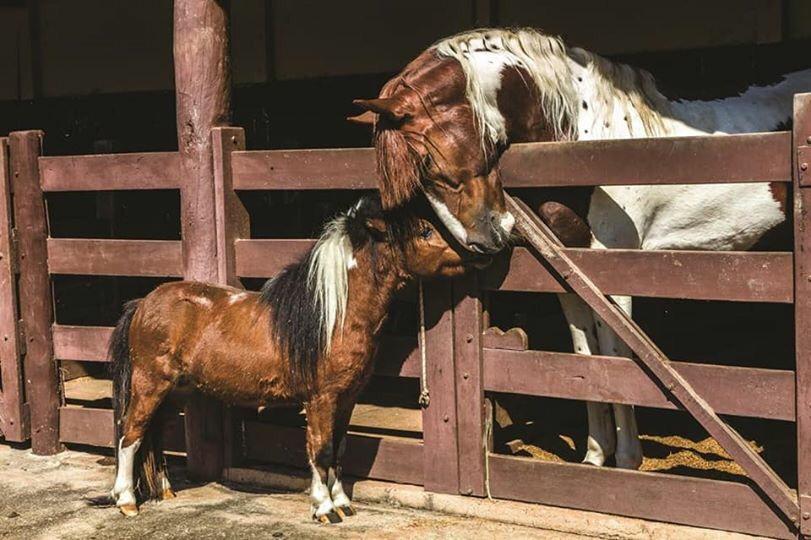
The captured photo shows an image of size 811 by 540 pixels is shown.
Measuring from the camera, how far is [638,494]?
400cm

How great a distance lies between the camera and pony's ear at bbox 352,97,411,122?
3.95m

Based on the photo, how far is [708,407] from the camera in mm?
3793

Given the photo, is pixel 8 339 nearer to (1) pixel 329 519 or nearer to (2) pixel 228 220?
(2) pixel 228 220

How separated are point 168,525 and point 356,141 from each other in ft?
13.5

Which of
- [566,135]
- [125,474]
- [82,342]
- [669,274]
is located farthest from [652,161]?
[82,342]

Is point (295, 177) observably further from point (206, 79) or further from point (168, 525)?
point (168, 525)

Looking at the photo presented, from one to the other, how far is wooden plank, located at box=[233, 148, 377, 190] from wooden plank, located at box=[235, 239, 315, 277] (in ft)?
0.81

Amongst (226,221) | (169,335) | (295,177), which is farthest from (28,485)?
(295,177)

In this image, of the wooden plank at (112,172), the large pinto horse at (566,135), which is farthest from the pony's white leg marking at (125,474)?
the large pinto horse at (566,135)

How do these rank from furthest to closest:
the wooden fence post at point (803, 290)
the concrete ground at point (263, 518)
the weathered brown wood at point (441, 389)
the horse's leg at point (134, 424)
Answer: the horse's leg at point (134, 424)
the weathered brown wood at point (441, 389)
the concrete ground at point (263, 518)
the wooden fence post at point (803, 290)

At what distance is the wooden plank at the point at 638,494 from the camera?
3.78m

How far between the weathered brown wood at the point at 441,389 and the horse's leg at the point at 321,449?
1.34 feet

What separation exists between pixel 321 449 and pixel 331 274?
677 mm

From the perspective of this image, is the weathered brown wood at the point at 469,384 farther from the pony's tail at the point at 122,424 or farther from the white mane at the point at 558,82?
the pony's tail at the point at 122,424
